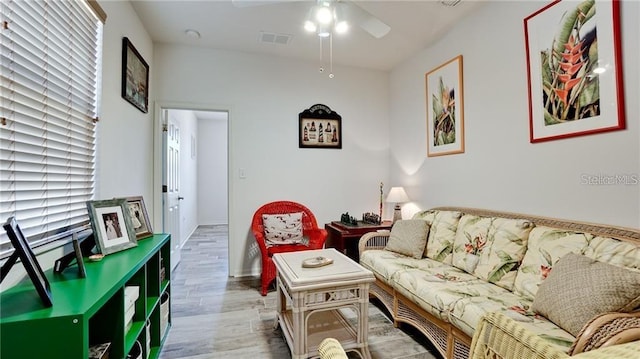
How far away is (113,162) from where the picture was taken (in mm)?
2205

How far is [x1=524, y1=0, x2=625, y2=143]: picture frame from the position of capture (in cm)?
171

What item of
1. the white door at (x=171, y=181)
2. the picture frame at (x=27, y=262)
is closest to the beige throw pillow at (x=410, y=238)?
the picture frame at (x=27, y=262)

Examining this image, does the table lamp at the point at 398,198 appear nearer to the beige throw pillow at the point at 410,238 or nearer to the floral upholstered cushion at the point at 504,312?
the beige throw pillow at the point at 410,238

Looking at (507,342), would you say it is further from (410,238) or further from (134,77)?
(134,77)

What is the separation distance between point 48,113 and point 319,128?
2805 mm

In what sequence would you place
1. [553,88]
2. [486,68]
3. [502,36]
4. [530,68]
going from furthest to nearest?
1. [486,68]
2. [502,36]
3. [530,68]
4. [553,88]

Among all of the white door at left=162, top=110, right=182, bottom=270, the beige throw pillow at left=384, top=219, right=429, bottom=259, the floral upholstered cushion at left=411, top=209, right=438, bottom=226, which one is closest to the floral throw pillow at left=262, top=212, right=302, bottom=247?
the beige throw pillow at left=384, top=219, right=429, bottom=259

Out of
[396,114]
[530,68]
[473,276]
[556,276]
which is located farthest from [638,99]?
[396,114]

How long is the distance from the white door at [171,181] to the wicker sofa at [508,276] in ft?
7.93

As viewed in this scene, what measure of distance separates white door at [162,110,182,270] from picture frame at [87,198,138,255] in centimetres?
176

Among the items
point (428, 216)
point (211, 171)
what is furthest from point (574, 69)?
point (211, 171)

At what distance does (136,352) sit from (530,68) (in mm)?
3179

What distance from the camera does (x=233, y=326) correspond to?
7.77 feet

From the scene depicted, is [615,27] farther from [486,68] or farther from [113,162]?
[113,162]
